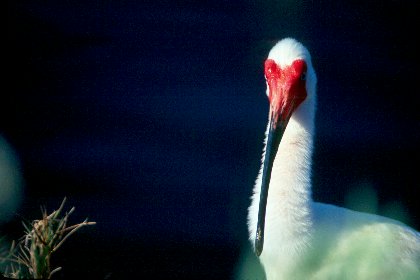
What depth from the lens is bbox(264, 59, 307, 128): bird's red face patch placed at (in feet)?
12.1

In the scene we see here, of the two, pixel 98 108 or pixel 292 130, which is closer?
pixel 292 130

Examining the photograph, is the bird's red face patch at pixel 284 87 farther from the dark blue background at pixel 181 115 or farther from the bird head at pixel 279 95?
the dark blue background at pixel 181 115

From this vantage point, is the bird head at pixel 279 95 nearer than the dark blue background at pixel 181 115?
Yes

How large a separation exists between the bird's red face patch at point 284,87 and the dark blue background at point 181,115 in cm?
166

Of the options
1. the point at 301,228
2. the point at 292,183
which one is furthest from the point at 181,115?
the point at 301,228

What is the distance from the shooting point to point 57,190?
5.27 m

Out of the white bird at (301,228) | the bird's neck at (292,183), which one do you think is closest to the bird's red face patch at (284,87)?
the white bird at (301,228)

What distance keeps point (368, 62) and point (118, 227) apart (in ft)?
7.72

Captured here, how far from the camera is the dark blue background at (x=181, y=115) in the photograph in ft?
17.2

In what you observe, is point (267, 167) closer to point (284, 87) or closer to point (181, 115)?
point (284, 87)

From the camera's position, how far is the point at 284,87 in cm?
369

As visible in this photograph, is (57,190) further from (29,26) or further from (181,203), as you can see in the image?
(29,26)

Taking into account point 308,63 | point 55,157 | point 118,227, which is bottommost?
point 118,227

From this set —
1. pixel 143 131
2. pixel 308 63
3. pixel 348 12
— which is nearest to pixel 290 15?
pixel 348 12
